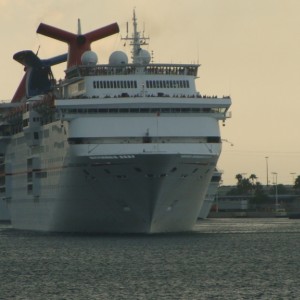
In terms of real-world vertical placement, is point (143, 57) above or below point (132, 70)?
above

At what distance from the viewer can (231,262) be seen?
8288 cm

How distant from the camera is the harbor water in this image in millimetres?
Result: 66562

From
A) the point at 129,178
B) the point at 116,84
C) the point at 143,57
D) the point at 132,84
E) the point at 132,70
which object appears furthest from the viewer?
the point at 143,57

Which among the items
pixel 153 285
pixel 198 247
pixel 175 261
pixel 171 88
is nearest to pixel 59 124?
pixel 171 88

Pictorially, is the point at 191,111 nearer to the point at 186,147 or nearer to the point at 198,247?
the point at 186,147

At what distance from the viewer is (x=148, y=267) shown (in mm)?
79125

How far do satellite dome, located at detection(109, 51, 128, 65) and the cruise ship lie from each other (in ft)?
0.25

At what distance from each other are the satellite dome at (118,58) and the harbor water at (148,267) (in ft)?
45.3

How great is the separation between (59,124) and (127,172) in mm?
10280

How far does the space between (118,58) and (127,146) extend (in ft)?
41.4

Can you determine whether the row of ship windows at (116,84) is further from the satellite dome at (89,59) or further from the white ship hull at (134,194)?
the white ship hull at (134,194)

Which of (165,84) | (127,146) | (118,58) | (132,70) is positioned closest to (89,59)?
(118,58)

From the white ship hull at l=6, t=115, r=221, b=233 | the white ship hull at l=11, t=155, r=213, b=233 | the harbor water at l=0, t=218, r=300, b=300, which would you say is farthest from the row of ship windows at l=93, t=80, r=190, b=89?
the harbor water at l=0, t=218, r=300, b=300

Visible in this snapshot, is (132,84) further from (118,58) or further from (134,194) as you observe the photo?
(134,194)
